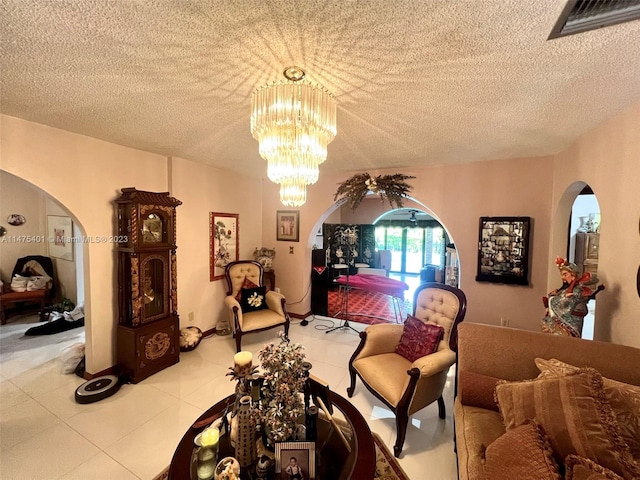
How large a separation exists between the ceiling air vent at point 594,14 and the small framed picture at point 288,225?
382 cm

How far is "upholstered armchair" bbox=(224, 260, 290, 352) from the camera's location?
133 inches

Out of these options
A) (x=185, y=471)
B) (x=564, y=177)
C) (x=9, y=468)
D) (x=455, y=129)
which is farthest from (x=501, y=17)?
(x=9, y=468)

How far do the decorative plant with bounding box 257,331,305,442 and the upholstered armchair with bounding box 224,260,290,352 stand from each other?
6.81ft

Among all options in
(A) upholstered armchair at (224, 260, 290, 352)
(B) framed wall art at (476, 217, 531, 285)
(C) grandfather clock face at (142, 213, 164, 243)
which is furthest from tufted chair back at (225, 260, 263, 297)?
(B) framed wall art at (476, 217, 531, 285)

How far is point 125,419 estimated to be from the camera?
220 cm

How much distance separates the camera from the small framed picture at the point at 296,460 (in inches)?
46.5

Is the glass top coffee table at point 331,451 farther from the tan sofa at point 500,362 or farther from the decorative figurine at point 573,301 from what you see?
the decorative figurine at point 573,301

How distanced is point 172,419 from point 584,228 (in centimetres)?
869

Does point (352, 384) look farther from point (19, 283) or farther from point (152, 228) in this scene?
point (19, 283)

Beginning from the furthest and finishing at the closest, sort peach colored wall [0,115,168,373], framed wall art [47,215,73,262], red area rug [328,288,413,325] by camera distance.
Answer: red area rug [328,288,413,325], framed wall art [47,215,73,262], peach colored wall [0,115,168,373]

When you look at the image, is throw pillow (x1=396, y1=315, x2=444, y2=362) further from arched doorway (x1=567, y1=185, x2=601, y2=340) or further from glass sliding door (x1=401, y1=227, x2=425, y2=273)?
glass sliding door (x1=401, y1=227, x2=425, y2=273)

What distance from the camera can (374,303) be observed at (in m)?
5.80

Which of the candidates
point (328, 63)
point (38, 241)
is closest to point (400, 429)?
point (328, 63)

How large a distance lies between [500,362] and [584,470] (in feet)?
2.40
